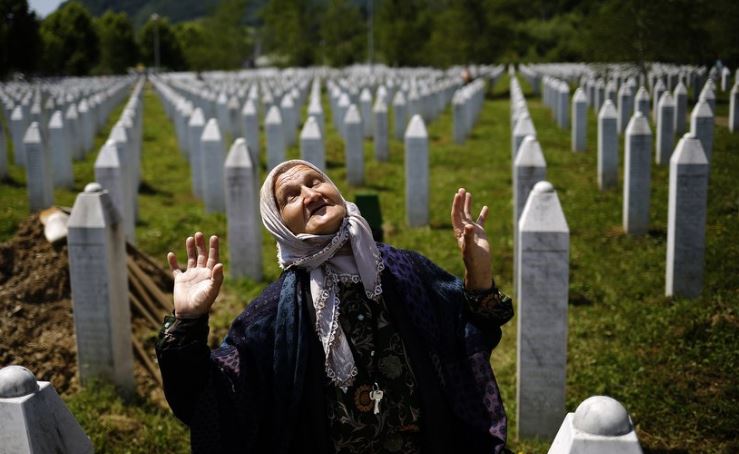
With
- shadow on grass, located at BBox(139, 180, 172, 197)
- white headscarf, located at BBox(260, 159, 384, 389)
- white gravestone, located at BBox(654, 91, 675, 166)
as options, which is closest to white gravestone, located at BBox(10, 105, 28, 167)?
shadow on grass, located at BBox(139, 180, 172, 197)

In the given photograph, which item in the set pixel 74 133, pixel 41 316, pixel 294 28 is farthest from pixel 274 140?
pixel 294 28

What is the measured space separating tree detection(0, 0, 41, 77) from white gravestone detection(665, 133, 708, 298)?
3122 centimetres

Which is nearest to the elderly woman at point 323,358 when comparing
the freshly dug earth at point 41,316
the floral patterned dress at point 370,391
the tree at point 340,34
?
the floral patterned dress at point 370,391

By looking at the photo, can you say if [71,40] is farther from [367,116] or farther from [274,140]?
[274,140]

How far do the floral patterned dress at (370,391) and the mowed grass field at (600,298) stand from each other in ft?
7.56

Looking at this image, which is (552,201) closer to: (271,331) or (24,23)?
(271,331)

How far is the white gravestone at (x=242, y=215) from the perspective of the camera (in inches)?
316

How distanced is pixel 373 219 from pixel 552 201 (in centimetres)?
339

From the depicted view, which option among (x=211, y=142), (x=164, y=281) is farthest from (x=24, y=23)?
(x=164, y=281)

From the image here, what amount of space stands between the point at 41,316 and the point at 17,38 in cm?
3567

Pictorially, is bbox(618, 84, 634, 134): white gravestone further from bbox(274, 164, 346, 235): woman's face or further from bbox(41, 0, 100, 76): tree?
bbox(41, 0, 100, 76): tree

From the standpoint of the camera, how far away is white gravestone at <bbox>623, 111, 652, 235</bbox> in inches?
353

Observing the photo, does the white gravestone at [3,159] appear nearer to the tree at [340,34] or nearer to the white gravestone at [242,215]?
the white gravestone at [242,215]

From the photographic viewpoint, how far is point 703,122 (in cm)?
883
